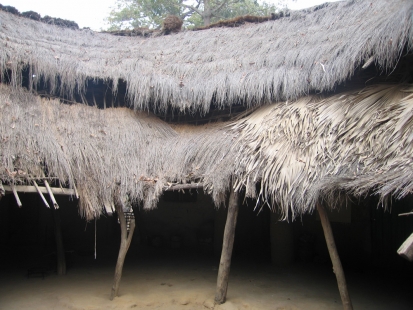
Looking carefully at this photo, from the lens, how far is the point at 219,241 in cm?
845

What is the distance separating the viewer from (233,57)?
25.3 ft

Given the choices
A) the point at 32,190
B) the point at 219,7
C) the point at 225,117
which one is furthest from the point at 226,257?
the point at 219,7

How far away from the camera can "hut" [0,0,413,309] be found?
16.1 ft

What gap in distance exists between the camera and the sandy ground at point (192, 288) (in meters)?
5.77

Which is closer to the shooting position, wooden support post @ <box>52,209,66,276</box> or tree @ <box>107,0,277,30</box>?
wooden support post @ <box>52,209,66,276</box>

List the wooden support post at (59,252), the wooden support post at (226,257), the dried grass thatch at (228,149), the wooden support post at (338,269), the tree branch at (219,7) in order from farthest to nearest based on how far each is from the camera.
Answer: the tree branch at (219,7) → the wooden support post at (59,252) → the wooden support post at (226,257) → the wooden support post at (338,269) → the dried grass thatch at (228,149)

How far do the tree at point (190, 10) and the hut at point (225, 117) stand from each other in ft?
26.8

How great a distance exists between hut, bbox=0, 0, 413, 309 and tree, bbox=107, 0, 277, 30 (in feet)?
26.8

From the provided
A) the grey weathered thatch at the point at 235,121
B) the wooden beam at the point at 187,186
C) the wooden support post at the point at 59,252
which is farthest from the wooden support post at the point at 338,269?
the wooden support post at the point at 59,252

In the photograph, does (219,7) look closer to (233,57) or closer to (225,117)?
(233,57)

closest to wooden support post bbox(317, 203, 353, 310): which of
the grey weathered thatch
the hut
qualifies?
the hut

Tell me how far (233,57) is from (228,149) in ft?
7.83

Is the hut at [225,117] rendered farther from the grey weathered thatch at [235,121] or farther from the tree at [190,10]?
the tree at [190,10]

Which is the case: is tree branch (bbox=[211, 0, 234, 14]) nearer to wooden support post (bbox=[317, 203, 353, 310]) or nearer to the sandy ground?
the sandy ground
